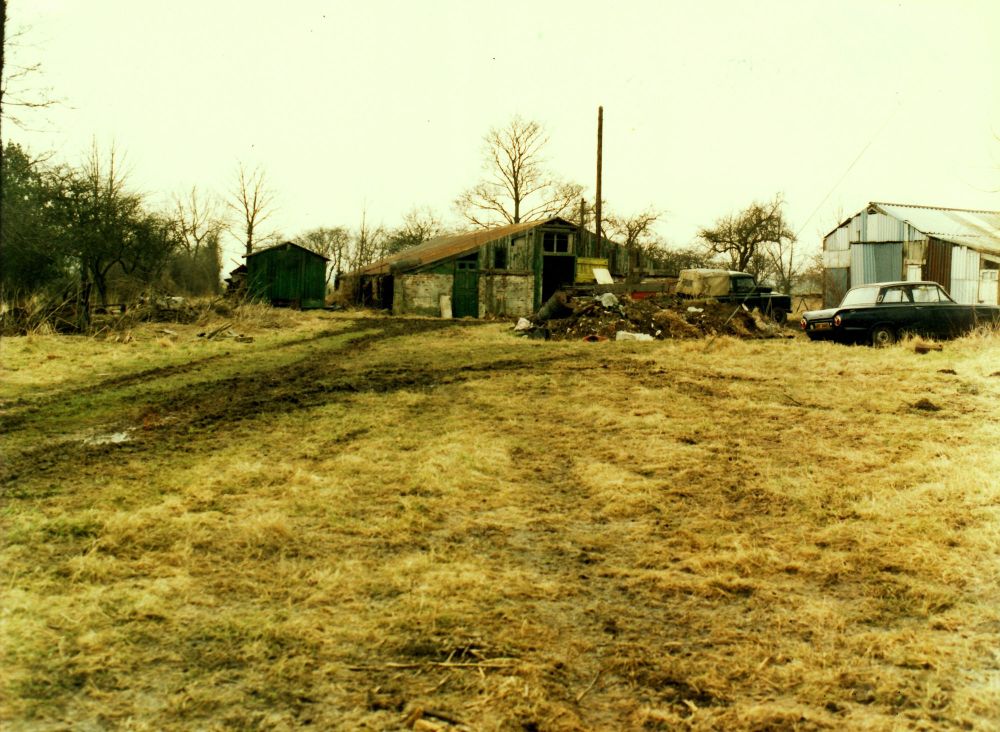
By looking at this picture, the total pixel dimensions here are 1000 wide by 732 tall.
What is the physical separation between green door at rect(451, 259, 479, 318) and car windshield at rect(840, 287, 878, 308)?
17.9m

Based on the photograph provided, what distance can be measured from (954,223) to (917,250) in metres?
3.18

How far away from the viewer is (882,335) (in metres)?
14.8

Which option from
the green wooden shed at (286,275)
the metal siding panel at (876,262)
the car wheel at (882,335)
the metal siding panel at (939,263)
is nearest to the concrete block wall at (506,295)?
the green wooden shed at (286,275)

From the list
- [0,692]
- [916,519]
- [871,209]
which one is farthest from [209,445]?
[871,209]

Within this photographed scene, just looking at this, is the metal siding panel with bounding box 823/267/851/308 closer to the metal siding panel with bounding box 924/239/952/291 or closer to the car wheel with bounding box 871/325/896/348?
the metal siding panel with bounding box 924/239/952/291

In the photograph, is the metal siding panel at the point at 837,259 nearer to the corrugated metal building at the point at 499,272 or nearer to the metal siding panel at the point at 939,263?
the metal siding panel at the point at 939,263

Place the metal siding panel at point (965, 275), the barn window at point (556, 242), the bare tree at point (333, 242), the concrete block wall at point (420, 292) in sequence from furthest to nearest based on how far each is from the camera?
the bare tree at point (333, 242) < the barn window at point (556, 242) < the concrete block wall at point (420, 292) < the metal siding panel at point (965, 275)

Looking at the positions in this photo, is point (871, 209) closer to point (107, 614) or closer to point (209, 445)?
point (209, 445)

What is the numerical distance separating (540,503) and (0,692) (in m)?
3.10

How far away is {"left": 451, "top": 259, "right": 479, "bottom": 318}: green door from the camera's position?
3116 cm

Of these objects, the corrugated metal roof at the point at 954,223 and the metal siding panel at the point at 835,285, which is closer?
the corrugated metal roof at the point at 954,223

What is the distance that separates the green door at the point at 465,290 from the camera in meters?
31.2

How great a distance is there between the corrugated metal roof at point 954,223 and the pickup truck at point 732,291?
683 cm

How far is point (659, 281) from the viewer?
76.3 feet
